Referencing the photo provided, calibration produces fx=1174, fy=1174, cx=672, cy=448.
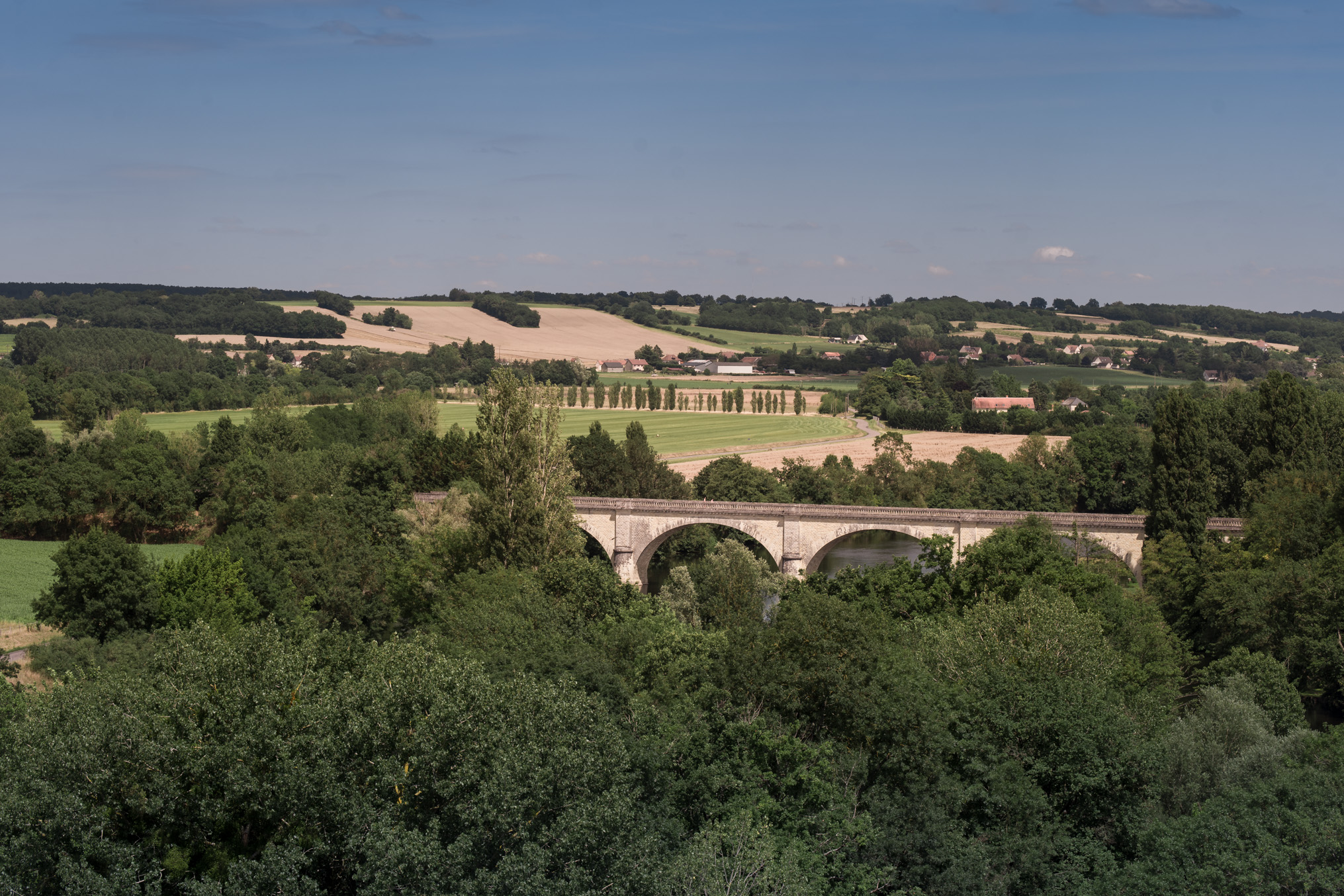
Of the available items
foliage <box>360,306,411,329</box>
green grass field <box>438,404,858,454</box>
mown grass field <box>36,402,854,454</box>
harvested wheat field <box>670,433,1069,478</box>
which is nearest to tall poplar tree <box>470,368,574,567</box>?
harvested wheat field <box>670,433,1069,478</box>

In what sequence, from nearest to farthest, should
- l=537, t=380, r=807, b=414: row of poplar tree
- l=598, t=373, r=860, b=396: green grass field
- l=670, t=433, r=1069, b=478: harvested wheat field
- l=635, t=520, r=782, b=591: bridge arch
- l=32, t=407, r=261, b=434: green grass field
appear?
1. l=635, t=520, r=782, b=591: bridge arch
2. l=670, t=433, r=1069, b=478: harvested wheat field
3. l=32, t=407, r=261, b=434: green grass field
4. l=537, t=380, r=807, b=414: row of poplar tree
5. l=598, t=373, r=860, b=396: green grass field

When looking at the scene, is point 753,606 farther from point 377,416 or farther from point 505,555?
point 377,416

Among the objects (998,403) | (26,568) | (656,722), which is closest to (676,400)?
(998,403)

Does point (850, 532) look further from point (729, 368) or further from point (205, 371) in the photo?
point (729, 368)

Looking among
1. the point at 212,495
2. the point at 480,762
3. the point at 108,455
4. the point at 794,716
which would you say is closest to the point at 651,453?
the point at 212,495

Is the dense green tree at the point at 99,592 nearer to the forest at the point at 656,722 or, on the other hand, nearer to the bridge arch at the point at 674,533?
the forest at the point at 656,722

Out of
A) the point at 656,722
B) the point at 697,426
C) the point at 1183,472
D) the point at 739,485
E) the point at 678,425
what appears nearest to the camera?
the point at 656,722

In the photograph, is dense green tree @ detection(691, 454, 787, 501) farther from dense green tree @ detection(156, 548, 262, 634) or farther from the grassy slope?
the grassy slope
